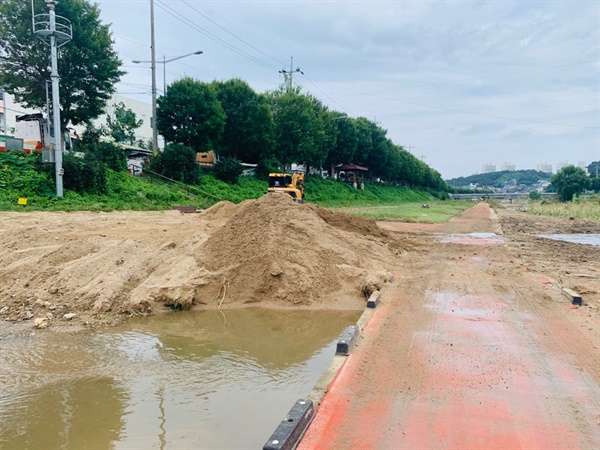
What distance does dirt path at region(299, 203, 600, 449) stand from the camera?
13.6 feet

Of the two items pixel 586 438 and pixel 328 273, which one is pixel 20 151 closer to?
pixel 328 273

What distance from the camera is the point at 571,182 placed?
74312 mm

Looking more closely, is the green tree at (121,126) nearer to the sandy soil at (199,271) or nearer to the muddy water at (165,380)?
the sandy soil at (199,271)

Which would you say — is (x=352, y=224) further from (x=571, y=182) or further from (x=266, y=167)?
(x=571, y=182)

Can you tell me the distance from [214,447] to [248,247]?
20.4 feet

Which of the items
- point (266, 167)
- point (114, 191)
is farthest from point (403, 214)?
point (114, 191)

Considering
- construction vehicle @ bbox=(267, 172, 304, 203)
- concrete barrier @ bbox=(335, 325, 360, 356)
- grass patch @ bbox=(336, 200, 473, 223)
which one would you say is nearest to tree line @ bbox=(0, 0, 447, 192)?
grass patch @ bbox=(336, 200, 473, 223)

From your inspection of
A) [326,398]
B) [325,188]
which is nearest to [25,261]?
[326,398]

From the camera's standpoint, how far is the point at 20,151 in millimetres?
22672

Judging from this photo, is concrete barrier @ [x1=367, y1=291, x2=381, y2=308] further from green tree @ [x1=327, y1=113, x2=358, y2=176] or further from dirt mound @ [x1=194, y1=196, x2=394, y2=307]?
green tree @ [x1=327, y1=113, x2=358, y2=176]

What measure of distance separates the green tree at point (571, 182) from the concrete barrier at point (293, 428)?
8243 centimetres

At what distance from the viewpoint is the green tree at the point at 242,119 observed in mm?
39062

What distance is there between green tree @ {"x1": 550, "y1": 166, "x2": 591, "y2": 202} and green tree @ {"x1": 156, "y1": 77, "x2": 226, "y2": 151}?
62.6 metres

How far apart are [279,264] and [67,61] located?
2368 cm
